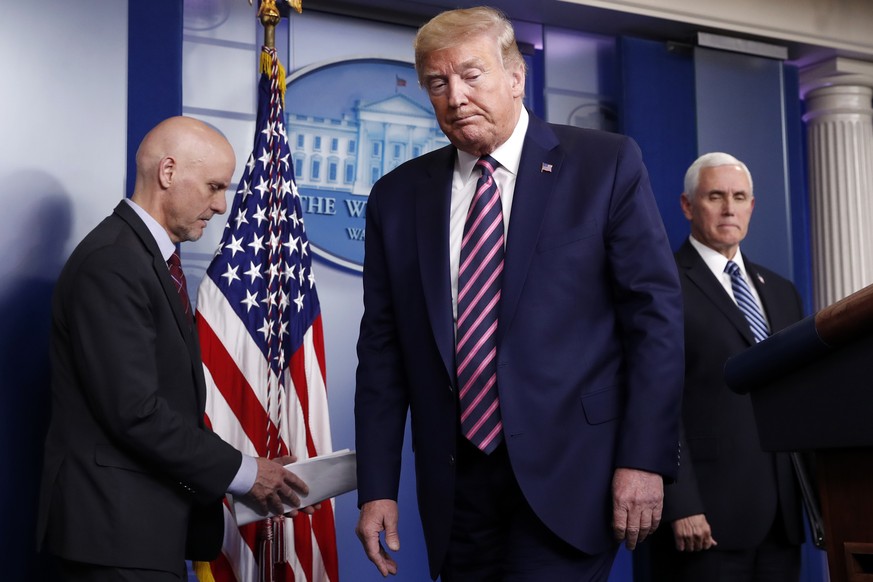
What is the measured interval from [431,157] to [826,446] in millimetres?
1154

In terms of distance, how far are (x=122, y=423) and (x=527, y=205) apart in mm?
1030

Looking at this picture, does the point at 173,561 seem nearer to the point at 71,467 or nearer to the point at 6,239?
the point at 71,467

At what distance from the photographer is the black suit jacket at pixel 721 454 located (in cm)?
289

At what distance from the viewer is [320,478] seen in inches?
104

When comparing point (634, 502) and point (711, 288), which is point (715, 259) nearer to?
point (711, 288)

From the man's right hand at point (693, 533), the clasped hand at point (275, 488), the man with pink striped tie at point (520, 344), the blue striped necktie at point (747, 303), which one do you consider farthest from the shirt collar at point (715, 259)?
the clasped hand at point (275, 488)

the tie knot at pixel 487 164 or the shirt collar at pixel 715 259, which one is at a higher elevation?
the tie knot at pixel 487 164

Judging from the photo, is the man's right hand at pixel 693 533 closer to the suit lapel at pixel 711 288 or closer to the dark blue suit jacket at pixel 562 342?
the suit lapel at pixel 711 288

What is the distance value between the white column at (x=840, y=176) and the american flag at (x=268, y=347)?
9.52ft

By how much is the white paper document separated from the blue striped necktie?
4.23ft

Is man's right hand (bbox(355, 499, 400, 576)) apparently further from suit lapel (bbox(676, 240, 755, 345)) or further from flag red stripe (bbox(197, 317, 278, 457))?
suit lapel (bbox(676, 240, 755, 345))

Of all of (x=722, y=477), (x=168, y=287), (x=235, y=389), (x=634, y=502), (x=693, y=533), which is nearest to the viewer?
(x=634, y=502)

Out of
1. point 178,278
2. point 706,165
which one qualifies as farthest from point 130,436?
point 706,165

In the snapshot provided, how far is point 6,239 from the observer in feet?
9.73
